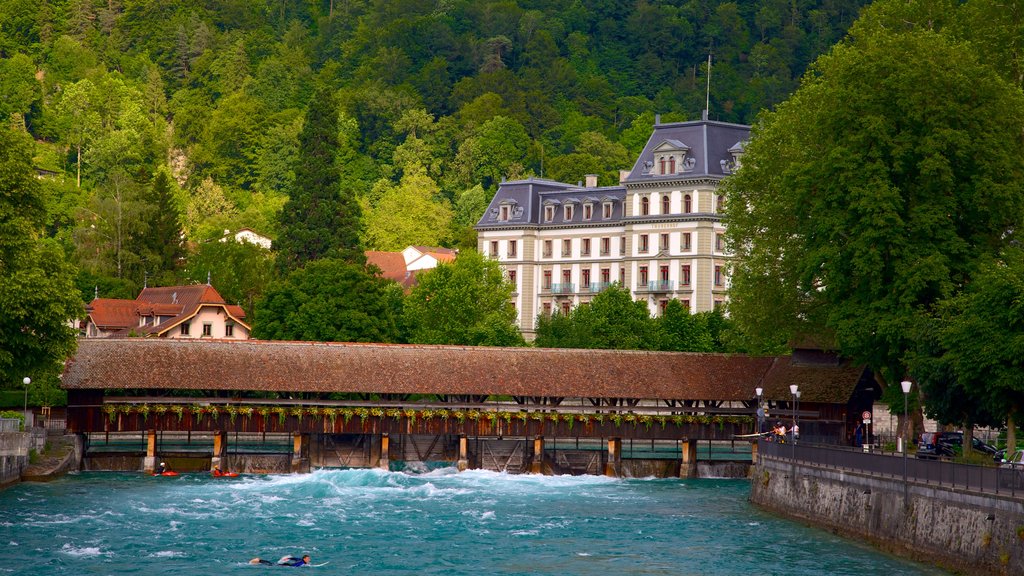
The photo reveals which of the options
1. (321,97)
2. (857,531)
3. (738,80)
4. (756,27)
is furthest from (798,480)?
(756,27)

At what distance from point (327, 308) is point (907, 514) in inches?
1860

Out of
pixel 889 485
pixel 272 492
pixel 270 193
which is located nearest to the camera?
pixel 889 485

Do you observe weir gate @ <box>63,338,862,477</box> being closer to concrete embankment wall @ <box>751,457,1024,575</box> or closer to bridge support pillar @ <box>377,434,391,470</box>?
bridge support pillar @ <box>377,434,391,470</box>

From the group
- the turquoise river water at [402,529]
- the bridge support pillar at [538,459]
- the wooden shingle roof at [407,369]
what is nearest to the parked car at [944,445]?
the turquoise river water at [402,529]

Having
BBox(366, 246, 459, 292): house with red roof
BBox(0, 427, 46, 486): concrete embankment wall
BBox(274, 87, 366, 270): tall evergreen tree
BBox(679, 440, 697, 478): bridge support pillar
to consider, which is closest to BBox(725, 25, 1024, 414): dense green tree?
BBox(679, 440, 697, 478): bridge support pillar

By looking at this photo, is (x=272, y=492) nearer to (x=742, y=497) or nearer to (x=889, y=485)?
(x=742, y=497)

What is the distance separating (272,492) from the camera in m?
58.0

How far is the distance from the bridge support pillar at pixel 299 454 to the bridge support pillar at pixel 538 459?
29.7 feet

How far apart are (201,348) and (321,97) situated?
1881 inches

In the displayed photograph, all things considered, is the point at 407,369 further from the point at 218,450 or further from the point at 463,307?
the point at 463,307

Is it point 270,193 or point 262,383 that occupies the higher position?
point 270,193

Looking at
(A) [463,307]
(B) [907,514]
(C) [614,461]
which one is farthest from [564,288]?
(B) [907,514]

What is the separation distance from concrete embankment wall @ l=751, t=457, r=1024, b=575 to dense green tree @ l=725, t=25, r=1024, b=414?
272 inches

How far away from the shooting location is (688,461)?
68062 mm
